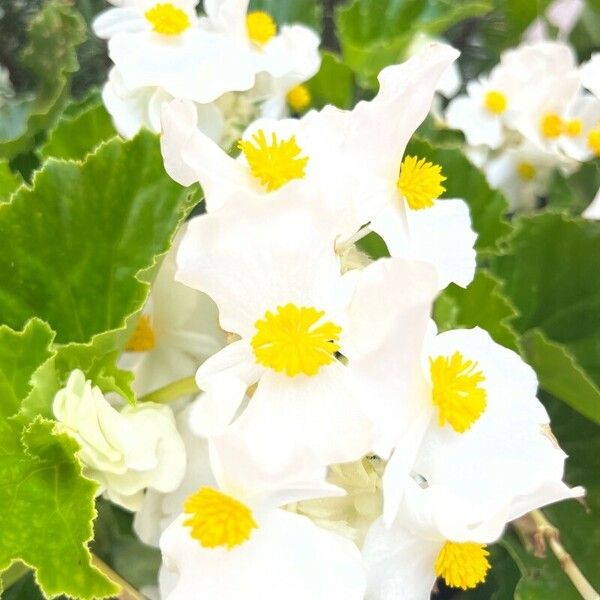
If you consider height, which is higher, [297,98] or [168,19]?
[168,19]

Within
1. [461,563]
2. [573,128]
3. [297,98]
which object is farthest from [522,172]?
[461,563]

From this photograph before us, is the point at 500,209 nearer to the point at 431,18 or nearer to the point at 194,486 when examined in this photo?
the point at 431,18

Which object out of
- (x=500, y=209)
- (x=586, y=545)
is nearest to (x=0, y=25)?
(x=500, y=209)

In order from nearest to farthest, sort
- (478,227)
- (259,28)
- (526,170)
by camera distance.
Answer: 1. (259,28)
2. (478,227)
3. (526,170)

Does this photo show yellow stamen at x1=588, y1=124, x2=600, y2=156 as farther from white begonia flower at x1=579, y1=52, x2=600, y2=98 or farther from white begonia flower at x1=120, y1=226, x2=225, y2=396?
white begonia flower at x1=120, y1=226, x2=225, y2=396

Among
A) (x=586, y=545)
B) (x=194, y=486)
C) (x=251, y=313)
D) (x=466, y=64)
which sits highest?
(x=251, y=313)

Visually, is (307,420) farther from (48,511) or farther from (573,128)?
(573,128)
